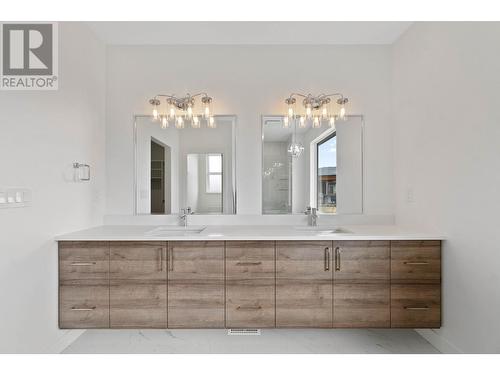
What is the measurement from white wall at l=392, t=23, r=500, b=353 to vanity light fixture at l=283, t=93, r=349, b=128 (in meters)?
0.58

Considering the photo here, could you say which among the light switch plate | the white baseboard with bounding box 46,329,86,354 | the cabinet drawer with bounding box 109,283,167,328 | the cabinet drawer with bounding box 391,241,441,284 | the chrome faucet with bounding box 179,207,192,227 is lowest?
the white baseboard with bounding box 46,329,86,354

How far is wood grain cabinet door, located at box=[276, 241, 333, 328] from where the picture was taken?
212 cm

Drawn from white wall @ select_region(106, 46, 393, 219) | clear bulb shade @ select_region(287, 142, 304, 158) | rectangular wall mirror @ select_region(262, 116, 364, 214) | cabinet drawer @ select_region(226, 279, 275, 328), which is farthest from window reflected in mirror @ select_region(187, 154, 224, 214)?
cabinet drawer @ select_region(226, 279, 275, 328)

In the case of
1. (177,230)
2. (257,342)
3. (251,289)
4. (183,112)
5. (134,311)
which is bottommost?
(257,342)

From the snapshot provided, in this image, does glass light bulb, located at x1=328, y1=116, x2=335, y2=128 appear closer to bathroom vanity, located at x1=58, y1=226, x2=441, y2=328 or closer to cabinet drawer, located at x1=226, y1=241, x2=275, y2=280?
bathroom vanity, located at x1=58, y1=226, x2=441, y2=328

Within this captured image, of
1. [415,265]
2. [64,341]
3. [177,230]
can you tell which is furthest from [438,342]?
[64,341]

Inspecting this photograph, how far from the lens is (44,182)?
1.98m

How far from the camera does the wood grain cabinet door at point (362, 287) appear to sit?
2121 mm

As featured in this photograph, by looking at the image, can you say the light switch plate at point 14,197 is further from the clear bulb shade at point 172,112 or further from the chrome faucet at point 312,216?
the chrome faucet at point 312,216

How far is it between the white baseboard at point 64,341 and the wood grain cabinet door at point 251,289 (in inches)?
46.0

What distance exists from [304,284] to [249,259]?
0.43 m

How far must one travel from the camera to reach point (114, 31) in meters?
2.58

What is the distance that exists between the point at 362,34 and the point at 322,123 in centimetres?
82

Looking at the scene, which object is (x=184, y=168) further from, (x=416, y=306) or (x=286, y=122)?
(x=416, y=306)
